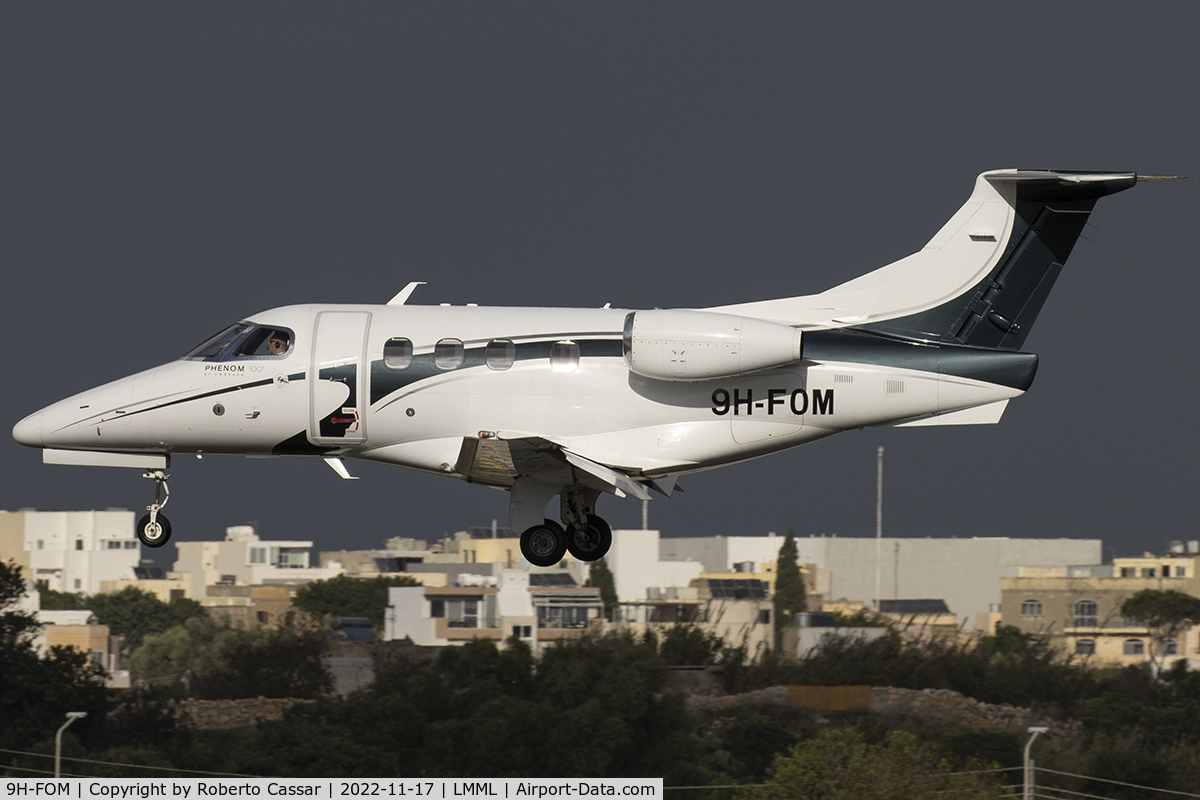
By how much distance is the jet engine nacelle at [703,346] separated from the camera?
20031 millimetres

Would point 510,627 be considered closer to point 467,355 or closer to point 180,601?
point 180,601

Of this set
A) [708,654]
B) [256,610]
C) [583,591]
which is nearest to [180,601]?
[256,610]

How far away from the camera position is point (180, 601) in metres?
123

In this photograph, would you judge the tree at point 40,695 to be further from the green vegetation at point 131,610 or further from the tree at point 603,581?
the green vegetation at point 131,610

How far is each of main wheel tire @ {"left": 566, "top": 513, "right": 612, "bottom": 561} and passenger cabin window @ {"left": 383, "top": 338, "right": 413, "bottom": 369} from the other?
3.38 meters

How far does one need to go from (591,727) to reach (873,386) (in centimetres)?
3448

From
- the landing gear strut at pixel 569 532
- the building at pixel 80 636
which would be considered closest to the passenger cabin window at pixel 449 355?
the landing gear strut at pixel 569 532

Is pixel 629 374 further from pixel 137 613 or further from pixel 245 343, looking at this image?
pixel 137 613

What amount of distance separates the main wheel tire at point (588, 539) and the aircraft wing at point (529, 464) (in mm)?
1052

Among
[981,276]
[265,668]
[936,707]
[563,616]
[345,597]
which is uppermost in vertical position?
[981,276]

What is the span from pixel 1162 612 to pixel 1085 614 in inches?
294

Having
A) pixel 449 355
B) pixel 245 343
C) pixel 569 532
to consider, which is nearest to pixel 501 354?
pixel 449 355

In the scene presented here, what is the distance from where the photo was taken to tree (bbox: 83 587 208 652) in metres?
119

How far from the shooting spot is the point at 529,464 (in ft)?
67.1
